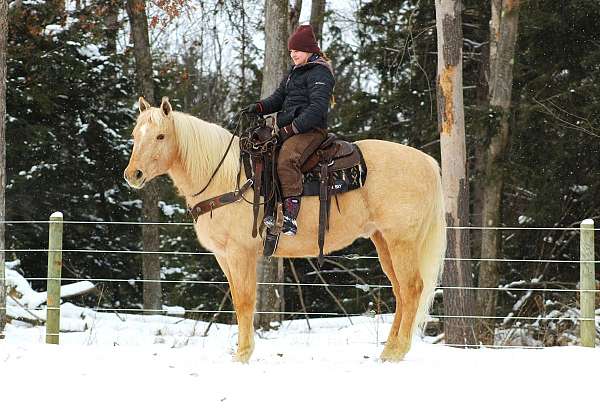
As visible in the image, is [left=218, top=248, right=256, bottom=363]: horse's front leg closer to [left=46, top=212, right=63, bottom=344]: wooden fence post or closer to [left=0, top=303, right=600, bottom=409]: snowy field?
[left=0, top=303, right=600, bottom=409]: snowy field

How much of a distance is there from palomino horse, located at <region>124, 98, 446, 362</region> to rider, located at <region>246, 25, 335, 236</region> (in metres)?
0.21

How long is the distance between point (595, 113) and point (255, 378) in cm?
917

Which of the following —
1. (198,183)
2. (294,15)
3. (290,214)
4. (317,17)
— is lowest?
(290,214)

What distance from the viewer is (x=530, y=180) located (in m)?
13.7

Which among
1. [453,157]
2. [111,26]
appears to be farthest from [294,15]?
[111,26]

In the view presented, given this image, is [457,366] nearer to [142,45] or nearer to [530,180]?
[530,180]

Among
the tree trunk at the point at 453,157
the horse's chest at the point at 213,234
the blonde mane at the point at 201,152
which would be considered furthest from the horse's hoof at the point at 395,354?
the tree trunk at the point at 453,157

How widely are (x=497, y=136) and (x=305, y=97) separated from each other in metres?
7.81

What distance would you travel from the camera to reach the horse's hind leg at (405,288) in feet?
20.3

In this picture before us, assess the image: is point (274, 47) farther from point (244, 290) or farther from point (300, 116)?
point (244, 290)

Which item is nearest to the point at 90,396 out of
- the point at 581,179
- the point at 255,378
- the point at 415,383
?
the point at 255,378

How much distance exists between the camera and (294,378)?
5336mm

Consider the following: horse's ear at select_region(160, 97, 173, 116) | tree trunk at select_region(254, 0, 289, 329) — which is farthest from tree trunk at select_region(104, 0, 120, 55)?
horse's ear at select_region(160, 97, 173, 116)

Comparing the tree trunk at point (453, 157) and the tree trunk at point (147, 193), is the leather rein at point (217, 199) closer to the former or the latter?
the tree trunk at point (453, 157)
